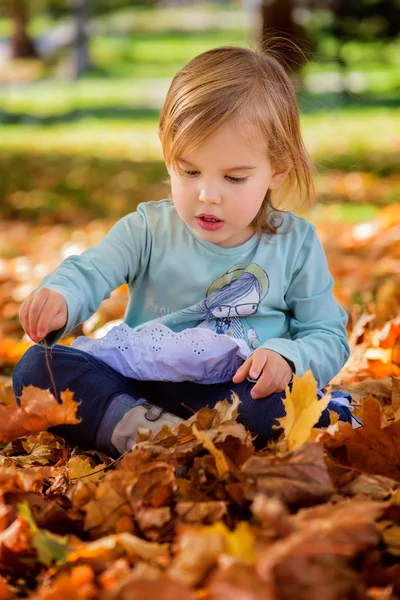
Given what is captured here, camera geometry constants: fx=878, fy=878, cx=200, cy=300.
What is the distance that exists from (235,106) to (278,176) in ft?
0.96

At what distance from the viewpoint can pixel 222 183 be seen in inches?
86.6

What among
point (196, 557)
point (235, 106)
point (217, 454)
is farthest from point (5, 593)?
point (235, 106)

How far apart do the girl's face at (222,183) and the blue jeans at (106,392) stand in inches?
16.5

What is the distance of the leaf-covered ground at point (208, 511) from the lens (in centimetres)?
128

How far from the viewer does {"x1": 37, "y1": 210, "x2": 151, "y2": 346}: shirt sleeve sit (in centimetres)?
217

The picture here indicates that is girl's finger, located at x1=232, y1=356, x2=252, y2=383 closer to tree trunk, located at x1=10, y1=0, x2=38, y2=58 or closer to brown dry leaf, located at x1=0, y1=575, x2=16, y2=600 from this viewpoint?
brown dry leaf, located at x1=0, y1=575, x2=16, y2=600

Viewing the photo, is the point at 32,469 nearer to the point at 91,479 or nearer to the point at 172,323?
the point at 91,479

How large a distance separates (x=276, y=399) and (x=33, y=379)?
0.63 meters

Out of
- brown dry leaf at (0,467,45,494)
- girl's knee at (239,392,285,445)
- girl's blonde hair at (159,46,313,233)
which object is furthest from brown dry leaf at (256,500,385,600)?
girl's blonde hair at (159,46,313,233)

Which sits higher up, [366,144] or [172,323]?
[172,323]

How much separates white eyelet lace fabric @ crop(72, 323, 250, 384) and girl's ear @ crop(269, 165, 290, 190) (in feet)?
1.49

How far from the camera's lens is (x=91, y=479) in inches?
76.5

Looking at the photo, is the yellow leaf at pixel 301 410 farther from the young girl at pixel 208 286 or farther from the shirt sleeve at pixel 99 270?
the shirt sleeve at pixel 99 270

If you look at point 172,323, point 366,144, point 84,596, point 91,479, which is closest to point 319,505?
point 84,596
